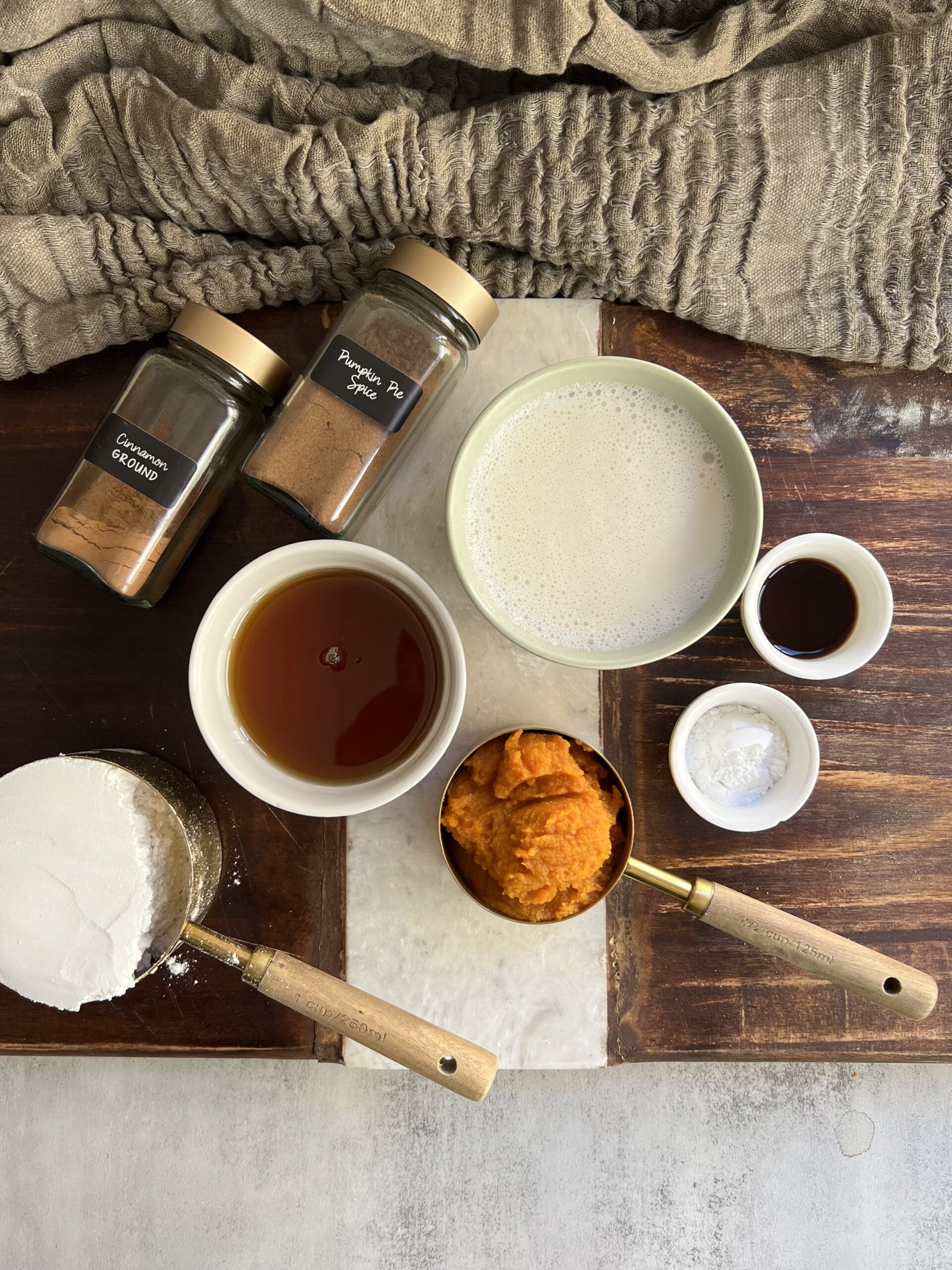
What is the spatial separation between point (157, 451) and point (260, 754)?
36cm

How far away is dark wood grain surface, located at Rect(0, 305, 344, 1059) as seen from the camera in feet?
3.45

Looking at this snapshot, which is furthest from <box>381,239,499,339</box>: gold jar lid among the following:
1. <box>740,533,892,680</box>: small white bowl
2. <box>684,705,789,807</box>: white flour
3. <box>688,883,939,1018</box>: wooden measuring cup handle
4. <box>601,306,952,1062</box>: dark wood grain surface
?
<box>688,883,939,1018</box>: wooden measuring cup handle

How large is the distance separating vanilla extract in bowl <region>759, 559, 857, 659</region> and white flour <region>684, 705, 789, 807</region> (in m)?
0.11

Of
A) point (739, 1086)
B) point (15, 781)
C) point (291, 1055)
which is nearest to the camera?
point (15, 781)

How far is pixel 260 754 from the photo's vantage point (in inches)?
38.4

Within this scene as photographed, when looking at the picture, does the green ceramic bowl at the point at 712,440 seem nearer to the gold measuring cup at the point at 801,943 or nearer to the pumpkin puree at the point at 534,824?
the pumpkin puree at the point at 534,824

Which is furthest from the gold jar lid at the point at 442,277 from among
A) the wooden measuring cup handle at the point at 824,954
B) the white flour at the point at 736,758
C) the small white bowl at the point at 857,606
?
the wooden measuring cup handle at the point at 824,954

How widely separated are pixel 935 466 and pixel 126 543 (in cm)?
99

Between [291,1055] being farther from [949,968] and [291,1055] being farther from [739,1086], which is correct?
[949,968]

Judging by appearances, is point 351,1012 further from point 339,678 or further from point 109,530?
point 109,530

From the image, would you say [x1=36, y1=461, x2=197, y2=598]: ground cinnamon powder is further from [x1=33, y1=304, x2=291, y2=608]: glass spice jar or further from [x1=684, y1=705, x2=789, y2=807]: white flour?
[x1=684, y1=705, x2=789, y2=807]: white flour

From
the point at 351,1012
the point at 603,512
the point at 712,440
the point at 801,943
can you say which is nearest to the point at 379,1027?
the point at 351,1012

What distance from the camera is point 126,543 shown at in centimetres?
94

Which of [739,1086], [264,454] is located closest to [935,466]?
[264,454]
